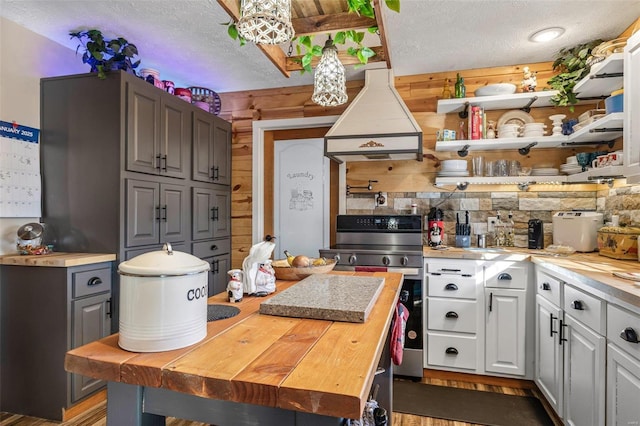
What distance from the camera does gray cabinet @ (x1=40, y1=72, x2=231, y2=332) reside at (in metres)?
2.31

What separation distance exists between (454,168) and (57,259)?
2.83 metres

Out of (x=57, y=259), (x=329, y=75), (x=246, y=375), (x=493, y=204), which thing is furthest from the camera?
(x=493, y=204)

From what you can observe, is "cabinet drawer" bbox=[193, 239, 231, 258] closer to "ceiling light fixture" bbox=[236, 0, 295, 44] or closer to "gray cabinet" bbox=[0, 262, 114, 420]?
"gray cabinet" bbox=[0, 262, 114, 420]

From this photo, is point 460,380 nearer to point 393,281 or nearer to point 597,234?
point 597,234

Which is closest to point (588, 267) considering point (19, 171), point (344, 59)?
point (344, 59)

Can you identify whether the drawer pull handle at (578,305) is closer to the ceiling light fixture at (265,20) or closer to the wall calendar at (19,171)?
the ceiling light fixture at (265,20)

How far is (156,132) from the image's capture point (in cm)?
261

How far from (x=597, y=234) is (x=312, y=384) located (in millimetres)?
2740

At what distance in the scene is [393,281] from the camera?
4.93ft

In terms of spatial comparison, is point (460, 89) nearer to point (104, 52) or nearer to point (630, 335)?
point (630, 335)

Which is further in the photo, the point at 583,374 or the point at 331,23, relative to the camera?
the point at 583,374

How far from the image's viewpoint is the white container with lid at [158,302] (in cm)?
72

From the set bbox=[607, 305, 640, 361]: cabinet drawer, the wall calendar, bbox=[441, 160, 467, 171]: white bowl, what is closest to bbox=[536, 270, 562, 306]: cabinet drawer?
bbox=[607, 305, 640, 361]: cabinet drawer

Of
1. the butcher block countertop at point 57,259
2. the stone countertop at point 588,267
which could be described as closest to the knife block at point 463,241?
A: the stone countertop at point 588,267
